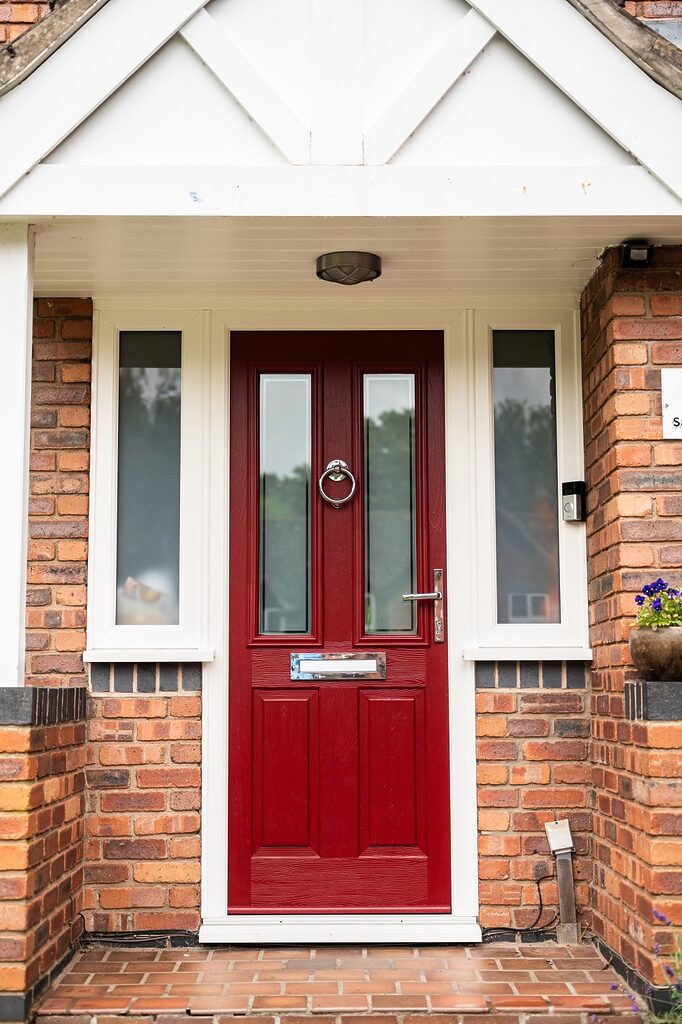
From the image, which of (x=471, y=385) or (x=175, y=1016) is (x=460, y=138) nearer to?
(x=471, y=385)

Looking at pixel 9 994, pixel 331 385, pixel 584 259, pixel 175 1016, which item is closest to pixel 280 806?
pixel 175 1016

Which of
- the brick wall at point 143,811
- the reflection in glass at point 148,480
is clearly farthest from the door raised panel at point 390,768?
the reflection in glass at point 148,480

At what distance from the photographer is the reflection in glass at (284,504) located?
181 inches

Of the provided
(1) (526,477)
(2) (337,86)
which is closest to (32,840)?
(1) (526,477)

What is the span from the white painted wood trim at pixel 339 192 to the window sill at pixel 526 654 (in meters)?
1.67

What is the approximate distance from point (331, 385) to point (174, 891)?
209 cm

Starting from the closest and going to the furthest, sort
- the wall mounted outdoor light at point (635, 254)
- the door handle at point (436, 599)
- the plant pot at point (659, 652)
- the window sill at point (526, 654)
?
the plant pot at point (659, 652) → the wall mounted outdoor light at point (635, 254) → the window sill at point (526, 654) → the door handle at point (436, 599)

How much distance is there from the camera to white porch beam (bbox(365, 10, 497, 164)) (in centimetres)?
370

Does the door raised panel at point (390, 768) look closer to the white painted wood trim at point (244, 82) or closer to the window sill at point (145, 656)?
the window sill at point (145, 656)

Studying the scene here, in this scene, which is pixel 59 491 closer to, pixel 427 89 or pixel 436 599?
pixel 436 599

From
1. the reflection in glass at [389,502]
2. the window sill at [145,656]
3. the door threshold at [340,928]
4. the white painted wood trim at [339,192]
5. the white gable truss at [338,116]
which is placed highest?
the white gable truss at [338,116]

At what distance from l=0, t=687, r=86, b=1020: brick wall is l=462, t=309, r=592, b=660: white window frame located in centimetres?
160

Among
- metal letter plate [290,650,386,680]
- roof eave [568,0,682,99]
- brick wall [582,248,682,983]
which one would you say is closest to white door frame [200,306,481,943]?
metal letter plate [290,650,386,680]

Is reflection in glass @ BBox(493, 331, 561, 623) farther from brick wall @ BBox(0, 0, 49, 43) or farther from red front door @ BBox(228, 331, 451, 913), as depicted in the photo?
brick wall @ BBox(0, 0, 49, 43)
